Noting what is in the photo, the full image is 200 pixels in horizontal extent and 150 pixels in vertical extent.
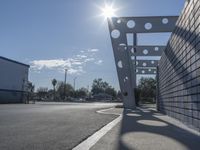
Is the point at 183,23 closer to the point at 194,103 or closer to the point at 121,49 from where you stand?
the point at 194,103

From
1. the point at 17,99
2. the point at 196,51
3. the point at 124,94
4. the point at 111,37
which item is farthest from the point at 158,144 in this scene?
the point at 17,99

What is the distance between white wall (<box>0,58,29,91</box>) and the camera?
5119 centimetres

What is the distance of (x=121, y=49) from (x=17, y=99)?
3318 centimetres

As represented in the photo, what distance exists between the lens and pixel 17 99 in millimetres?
56188

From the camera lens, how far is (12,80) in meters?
54.1

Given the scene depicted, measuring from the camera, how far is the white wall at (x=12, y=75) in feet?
168

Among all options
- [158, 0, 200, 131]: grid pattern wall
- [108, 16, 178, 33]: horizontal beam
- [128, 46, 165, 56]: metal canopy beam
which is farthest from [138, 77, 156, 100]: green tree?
[158, 0, 200, 131]: grid pattern wall

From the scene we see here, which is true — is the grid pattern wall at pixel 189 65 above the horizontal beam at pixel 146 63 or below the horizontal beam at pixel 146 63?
below

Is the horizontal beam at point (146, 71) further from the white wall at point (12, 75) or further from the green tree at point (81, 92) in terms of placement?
the green tree at point (81, 92)

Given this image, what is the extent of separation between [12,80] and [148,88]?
138 ft

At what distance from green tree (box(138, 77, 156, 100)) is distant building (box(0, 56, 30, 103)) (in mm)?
34822

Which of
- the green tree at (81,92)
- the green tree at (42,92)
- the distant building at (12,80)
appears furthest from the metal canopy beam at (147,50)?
the green tree at (81,92)

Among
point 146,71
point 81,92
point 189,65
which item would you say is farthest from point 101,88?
point 189,65

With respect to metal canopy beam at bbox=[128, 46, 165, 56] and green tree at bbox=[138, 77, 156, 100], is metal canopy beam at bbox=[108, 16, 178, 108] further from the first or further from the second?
green tree at bbox=[138, 77, 156, 100]
